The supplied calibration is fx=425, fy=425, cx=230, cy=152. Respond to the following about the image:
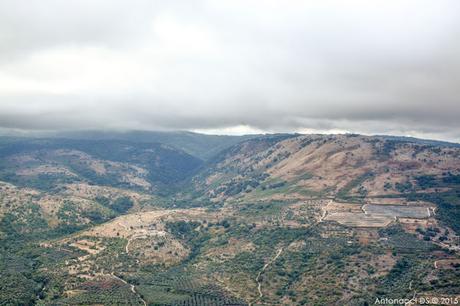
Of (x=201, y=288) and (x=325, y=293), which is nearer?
(x=325, y=293)

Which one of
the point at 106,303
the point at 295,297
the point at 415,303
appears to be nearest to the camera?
the point at 415,303

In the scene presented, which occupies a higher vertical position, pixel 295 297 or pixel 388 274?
pixel 388 274

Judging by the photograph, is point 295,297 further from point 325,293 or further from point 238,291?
point 238,291

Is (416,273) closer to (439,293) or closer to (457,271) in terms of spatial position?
(457,271)

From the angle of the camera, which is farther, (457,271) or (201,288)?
(201,288)

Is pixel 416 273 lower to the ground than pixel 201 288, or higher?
higher

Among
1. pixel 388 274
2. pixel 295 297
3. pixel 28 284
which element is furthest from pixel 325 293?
pixel 28 284

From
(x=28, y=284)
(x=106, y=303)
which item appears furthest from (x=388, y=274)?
(x=28, y=284)

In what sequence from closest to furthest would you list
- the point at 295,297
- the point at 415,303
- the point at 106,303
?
the point at 415,303 < the point at 106,303 < the point at 295,297
